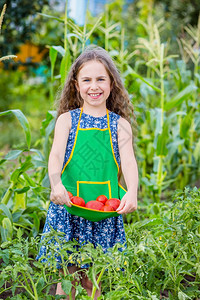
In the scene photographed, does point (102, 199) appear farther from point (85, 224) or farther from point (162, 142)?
point (162, 142)

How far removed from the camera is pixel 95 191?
1718 millimetres

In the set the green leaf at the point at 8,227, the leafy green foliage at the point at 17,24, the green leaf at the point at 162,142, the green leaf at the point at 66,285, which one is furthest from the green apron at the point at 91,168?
the leafy green foliage at the point at 17,24

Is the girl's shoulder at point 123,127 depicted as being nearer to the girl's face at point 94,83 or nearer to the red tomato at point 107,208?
the girl's face at point 94,83

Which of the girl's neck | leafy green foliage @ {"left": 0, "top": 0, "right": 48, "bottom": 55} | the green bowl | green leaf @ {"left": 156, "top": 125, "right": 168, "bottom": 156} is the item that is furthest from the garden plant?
leafy green foliage @ {"left": 0, "top": 0, "right": 48, "bottom": 55}

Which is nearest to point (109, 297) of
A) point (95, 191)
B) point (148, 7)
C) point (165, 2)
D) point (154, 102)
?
point (95, 191)

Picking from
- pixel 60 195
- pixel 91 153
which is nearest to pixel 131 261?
pixel 60 195

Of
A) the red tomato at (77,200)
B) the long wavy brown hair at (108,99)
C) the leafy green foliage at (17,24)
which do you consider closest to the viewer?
the red tomato at (77,200)

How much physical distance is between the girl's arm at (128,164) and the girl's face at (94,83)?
15 centimetres

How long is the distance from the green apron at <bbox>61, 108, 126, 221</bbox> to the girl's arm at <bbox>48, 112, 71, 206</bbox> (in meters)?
0.05

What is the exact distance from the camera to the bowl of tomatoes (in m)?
1.53

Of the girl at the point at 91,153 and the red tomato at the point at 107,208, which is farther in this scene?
the girl at the point at 91,153

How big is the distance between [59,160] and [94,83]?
33 cm

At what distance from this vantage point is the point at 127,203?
1.63 metres

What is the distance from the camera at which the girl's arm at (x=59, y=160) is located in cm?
159
